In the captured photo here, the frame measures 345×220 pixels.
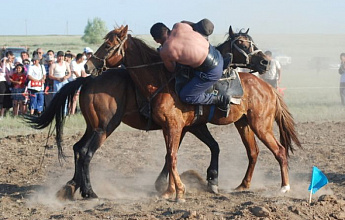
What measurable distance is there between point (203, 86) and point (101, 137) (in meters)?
1.34

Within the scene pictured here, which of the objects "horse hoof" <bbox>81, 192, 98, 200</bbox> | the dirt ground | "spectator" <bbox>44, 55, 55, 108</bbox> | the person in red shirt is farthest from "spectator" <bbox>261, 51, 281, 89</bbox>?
"horse hoof" <bbox>81, 192, 98, 200</bbox>

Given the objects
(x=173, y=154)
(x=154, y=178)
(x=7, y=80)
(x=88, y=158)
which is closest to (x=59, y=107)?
(x=88, y=158)

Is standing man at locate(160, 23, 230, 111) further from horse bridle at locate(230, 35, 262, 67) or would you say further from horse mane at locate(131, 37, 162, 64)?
horse bridle at locate(230, 35, 262, 67)

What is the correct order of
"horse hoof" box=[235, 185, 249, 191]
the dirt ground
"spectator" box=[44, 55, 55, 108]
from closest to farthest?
the dirt ground
"horse hoof" box=[235, 185, 249, 191]
"spectator" box=[44, 55, 55, 108]

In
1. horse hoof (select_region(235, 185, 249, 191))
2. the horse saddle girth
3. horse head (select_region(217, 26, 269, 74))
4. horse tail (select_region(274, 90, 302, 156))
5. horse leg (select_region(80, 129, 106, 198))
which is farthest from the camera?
A: horse tail (select_region(274, 90, 302, 156))

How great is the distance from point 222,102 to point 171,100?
631 millimetres

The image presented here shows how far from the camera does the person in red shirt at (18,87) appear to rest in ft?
45.3

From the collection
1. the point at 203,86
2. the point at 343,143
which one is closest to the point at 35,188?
the point at 203,86

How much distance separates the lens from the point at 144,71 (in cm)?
720

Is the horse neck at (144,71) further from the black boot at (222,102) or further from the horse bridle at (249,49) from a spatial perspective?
the horse bridle at (249,49)

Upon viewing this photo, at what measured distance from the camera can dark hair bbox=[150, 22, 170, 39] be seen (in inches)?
287

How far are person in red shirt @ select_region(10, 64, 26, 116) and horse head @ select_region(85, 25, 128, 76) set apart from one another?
7.11 m

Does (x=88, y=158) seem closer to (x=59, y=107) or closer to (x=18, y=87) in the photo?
(x=59, y=107)

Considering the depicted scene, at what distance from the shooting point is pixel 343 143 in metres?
10.6
